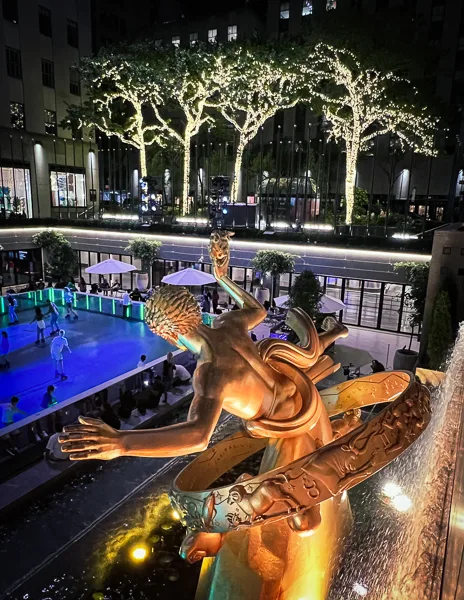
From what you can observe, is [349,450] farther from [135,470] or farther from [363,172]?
[363,172]

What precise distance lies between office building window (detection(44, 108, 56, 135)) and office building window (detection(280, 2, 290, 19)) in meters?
23.0

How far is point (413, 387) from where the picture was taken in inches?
133

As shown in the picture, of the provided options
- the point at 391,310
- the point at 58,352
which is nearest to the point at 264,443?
the point at 58,352

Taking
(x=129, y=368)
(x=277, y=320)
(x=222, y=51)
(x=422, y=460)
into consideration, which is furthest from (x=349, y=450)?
(x=222, y=51)

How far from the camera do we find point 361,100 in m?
22.7

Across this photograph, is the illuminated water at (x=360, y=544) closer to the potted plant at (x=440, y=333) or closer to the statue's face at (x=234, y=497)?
the statue's face at (x=234, y=497)

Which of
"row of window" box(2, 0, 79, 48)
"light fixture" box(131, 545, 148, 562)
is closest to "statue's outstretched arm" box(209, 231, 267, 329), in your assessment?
"light fixture" box(131, 545, 148, 562)

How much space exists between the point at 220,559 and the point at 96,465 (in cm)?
587

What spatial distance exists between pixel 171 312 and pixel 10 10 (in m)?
35.6

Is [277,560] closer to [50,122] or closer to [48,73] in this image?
[50,122]

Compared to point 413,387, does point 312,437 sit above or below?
below

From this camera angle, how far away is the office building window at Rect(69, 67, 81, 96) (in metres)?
34.8

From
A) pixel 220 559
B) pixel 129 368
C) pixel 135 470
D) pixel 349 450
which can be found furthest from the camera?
pixel 129 368

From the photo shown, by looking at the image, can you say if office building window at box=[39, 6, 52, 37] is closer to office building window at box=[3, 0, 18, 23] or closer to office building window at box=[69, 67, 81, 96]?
office building window at box=[3, 0, 18, 23]
